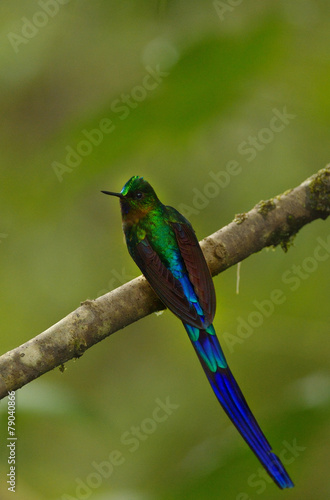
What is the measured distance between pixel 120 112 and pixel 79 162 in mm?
468

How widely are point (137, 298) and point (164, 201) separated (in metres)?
1.78

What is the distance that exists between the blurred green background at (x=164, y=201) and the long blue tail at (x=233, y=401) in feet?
0.46

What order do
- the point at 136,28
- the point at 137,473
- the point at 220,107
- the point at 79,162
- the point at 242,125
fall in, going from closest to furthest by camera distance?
the point at 220,107
the point at 79,162
the point at 136,28
the point at 242,125
the point at 137,473

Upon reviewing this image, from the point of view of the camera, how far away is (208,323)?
7.31 ft

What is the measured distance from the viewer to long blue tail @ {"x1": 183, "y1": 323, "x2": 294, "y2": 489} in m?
1.92

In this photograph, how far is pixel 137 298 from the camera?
2.27m

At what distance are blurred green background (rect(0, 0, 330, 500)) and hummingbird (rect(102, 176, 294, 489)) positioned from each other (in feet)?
0.51

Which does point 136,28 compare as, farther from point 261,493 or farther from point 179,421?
point 179,421

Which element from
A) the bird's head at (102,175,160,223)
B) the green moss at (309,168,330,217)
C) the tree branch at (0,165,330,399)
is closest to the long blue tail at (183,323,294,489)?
the tree branch at (0,165,330,399)

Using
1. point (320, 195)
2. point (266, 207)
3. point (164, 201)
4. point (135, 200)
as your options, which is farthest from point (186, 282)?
point (164, 201)

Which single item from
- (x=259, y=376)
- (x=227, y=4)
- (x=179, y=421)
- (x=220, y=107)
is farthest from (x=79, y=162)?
(x=179, y=421)

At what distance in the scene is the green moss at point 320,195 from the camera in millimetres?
2627

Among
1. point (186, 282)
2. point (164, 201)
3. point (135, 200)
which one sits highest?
point (164, 201)

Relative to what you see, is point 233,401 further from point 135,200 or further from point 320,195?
point 320,195
